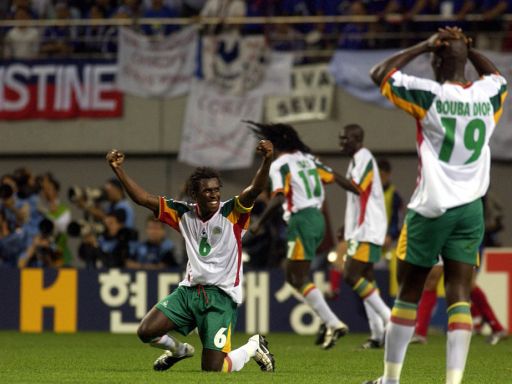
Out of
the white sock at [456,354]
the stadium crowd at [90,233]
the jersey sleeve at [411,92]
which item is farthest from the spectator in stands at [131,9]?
the white sock at [456,354]

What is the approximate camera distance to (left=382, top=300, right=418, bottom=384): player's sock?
738 cm

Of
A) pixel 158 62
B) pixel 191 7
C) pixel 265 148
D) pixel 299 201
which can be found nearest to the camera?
pixel 265 148

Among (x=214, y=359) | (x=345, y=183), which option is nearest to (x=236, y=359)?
(x=214, y=359)

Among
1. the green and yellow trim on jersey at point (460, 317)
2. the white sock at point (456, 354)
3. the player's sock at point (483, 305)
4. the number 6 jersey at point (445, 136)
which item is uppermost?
the number 6 jersey at point (445, 136)

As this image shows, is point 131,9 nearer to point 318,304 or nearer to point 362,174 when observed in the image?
point 362,174

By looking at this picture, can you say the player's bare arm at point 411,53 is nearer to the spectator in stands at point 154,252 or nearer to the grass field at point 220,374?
the grass field at point 220,374

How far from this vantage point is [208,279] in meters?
9.54

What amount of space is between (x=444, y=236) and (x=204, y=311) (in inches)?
103

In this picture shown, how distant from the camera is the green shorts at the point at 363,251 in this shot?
13297 millimetres

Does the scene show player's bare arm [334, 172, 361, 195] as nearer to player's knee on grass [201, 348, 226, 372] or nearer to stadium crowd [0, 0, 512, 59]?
player's knee on grass [201, 348, 226, 372]

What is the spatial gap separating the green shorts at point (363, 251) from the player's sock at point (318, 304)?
53 cm

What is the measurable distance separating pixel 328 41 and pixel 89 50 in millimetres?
3798

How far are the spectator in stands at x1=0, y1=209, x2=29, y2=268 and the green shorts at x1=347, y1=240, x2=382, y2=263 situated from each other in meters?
5.41

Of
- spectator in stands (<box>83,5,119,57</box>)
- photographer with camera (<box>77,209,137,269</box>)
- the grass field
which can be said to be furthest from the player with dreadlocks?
spectator in stands (<box>83,5,119,57</box>)
